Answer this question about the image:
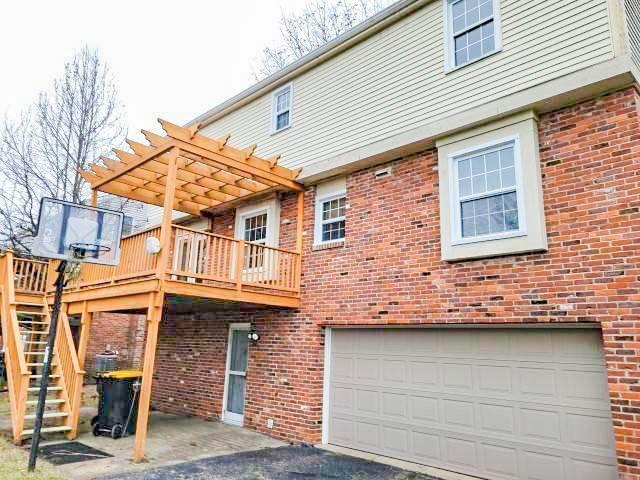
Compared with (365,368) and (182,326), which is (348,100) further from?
(182,326)

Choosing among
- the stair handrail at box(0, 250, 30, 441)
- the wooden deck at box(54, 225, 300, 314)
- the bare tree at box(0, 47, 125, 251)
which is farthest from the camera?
the bare tree at box(0, 47, 125, 251)

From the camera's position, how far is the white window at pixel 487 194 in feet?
21.2

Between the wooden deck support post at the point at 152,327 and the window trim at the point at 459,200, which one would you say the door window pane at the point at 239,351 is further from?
the window trim at the point at 459,200

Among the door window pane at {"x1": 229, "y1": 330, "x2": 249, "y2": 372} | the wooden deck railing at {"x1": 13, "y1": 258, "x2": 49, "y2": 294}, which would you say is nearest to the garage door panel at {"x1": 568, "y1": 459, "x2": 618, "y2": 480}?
the door window pane at {"x1": 229, "y1": 330, "x2": 249, "y2": 372}

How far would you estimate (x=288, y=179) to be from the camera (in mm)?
9422

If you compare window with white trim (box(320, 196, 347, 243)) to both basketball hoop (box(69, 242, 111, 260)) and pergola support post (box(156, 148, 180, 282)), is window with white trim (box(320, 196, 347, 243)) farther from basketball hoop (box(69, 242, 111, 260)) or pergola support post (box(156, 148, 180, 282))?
basketball hoop (box(69, 242, 111, 260))

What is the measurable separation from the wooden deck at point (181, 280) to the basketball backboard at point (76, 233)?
2.69 ft

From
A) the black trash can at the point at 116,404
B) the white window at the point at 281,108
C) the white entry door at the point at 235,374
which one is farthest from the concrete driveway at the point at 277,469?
the white window at the point at 281,108

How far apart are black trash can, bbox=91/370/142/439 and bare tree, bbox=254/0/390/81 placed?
14056 millimetres

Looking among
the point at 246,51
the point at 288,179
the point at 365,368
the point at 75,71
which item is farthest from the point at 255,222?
the point at 246,51

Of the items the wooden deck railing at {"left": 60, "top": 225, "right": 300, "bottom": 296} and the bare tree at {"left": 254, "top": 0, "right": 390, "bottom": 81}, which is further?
the bare tree at {"left": 254, "top": 0, "right": 390, "bottom": 81}

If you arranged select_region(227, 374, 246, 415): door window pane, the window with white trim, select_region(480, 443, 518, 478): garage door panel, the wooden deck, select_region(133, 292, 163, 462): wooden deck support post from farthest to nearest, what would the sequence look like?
select_region(227, 374, 246, 415): door window pane
the window with white trim
the wooden deck
select_region(133, 292, 163, 462): wooden deck support post
select_region(480, 443, 518, 478): garage door panel

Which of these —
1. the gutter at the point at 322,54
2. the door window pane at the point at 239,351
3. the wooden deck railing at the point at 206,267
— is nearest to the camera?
the wooden deck railing at the point at 206,267

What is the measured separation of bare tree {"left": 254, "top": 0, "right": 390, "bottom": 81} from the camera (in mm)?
19172
